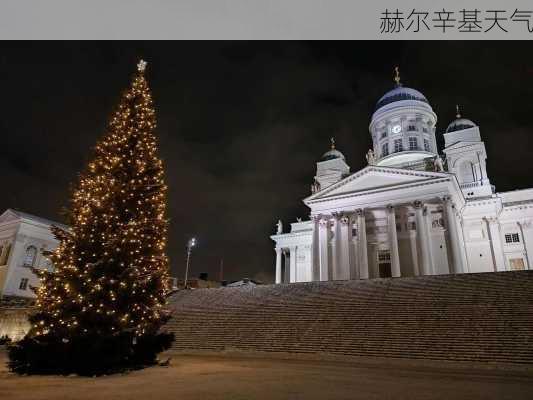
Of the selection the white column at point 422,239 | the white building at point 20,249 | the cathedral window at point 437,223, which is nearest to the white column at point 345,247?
the white column at point 422,239

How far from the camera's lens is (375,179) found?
3497cm

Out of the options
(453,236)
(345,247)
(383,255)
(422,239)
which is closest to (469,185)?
(453,236)

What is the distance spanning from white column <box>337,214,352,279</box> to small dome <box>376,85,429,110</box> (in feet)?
69.6

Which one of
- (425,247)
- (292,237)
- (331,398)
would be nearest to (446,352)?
(331,398)

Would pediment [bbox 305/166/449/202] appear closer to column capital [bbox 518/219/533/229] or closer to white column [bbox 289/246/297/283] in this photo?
column capital [bbox 518/219/533/229]

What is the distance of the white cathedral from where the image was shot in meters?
31.9

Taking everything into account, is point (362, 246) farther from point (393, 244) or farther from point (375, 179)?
point (375, 179)

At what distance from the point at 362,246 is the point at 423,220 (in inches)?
233

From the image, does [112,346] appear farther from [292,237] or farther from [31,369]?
[292,237]

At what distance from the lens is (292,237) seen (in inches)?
1863

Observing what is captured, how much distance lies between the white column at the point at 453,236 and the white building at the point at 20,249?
135 ft

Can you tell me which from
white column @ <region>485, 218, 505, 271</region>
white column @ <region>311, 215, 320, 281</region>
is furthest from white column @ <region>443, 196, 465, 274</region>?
white column @ <region>311, 215, 320, 281</region>

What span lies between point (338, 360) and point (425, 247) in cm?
2035

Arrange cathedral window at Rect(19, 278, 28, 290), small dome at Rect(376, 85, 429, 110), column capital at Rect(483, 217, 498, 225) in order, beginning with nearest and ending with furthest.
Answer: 1. column capital at Rect(483, 217, 498, 225)
2. cathedral window at Rect(19, 278, 28, 290)
3. small dome at Rect(376, 85, 429, 110)
